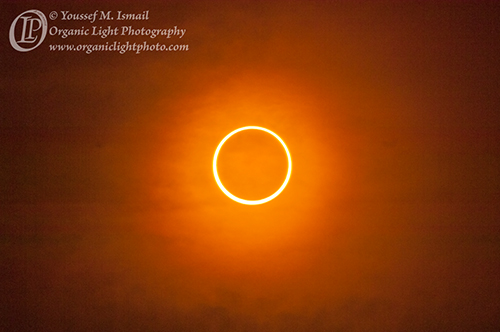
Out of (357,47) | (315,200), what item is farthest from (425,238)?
(357,47)

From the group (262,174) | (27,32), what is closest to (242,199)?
(262,174)

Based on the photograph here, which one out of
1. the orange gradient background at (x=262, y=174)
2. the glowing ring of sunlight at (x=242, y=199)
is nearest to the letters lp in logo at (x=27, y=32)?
the orange gradient background at (x=262, y=174)

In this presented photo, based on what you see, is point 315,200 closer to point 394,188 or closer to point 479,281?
point 394,188

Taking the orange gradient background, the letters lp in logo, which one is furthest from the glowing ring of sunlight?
the letters lp in logo

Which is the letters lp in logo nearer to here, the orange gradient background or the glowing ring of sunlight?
the orange gradient background

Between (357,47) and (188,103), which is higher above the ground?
(357,47)

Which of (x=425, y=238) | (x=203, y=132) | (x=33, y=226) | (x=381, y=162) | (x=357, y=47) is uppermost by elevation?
(x=357, y=47)

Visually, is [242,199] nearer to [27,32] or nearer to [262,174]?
[262,174]
